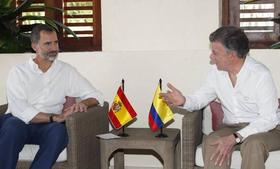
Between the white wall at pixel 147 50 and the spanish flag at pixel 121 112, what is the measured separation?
0.46m

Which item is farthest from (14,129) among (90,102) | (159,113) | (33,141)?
(159,113)

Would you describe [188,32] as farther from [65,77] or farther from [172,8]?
[65,77]

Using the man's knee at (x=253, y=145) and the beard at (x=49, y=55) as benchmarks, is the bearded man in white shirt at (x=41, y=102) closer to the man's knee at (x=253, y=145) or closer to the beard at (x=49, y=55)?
the beard at (x=49, y=55)

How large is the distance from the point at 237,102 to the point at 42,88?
1.41m

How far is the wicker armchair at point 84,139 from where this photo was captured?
337 cm

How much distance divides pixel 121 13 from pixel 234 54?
1379 millimetres

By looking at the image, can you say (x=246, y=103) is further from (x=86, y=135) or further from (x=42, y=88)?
(x=42, y=88)

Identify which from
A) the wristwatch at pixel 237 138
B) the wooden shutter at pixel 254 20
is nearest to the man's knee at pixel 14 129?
the wristwatch at pixel 237 138

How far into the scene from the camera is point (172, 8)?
4164 millimetres

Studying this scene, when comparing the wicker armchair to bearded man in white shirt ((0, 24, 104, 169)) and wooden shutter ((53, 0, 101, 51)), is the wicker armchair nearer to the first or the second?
bearded man in white shirt ((0, 24, 104, 169))

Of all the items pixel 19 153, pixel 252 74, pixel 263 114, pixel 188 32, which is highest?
pixel 188 32

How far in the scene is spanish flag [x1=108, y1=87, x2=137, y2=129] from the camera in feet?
12.2

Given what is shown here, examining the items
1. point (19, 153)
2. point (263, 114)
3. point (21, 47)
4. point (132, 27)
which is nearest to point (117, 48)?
point (132, 27)

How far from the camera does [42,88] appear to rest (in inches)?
148
